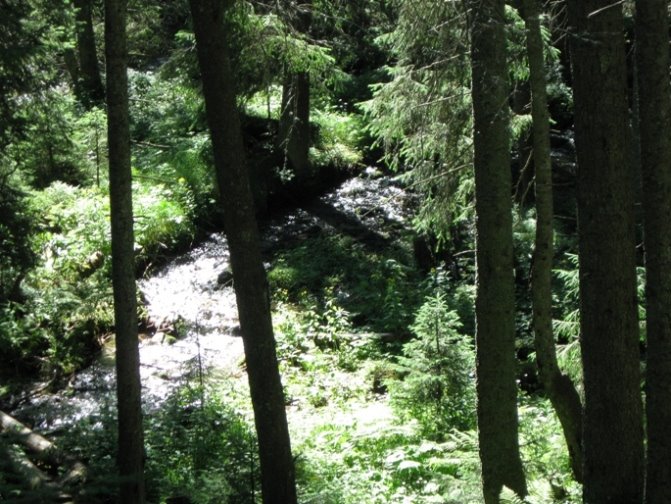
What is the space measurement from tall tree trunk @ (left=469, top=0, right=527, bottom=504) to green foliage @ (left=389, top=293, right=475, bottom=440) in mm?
3002

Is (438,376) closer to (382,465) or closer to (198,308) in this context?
(382,465)

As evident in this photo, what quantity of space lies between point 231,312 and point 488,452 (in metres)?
8.05

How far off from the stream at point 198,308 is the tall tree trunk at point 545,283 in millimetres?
1701

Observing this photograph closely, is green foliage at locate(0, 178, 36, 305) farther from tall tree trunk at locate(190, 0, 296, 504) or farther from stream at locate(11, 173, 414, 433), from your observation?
tall tree trunk at locate(190, 0, 296, 504)

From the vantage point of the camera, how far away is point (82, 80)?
76.4ft

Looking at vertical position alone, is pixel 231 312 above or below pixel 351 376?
above

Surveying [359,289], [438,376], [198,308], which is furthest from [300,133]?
[438,376]

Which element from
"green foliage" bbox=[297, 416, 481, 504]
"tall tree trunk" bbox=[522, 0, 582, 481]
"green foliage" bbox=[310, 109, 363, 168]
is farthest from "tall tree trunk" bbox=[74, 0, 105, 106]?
"tall tree trunk" bbox=[522, 0, 582, 481]

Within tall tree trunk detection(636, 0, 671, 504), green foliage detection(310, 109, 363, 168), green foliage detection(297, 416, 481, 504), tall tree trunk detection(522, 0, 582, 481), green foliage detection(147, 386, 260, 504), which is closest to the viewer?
tall tree trunk detection(636, 0, 671, 504)

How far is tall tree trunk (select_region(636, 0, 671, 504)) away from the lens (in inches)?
194

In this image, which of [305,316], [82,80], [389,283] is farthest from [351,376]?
[82,80]

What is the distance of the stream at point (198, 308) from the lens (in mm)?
10930

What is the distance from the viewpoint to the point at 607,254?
5.38 metres

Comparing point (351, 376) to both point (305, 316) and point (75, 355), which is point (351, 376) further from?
point (75, 355)
